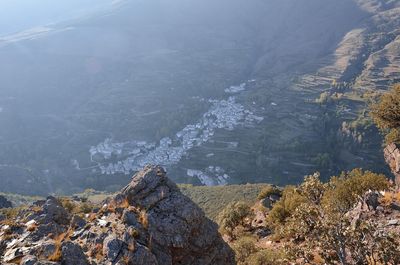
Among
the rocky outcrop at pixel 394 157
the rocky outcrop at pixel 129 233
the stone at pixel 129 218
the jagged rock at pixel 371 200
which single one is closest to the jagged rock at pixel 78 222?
the rocky outcrop at pixel 129 233

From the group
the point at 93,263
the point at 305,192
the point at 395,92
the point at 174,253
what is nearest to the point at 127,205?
the point at 174,253

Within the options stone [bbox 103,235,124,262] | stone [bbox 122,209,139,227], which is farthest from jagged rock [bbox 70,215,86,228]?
stone [bbox 103,235,124,262]

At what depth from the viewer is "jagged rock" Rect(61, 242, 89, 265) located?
69.6 feet

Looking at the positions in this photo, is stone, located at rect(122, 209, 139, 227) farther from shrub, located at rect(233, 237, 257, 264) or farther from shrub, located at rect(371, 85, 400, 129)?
shrub, located at rect(371, 85, 400, 129)

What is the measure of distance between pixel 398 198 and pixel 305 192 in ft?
65.5

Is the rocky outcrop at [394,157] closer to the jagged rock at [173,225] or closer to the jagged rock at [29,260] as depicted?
the jagged rock at [173,225]

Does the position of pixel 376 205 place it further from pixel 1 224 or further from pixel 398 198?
pixel 1 224

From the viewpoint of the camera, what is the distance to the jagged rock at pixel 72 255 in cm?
2120

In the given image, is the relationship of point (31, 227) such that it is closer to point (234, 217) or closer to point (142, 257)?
point (142, 257)

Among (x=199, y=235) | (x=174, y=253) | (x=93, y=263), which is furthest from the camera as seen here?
(x=199, y=235)

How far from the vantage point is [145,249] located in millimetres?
23859

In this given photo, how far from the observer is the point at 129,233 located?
24594 millimetres

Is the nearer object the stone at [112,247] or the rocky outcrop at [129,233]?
the rocky outcrop at [129,233]

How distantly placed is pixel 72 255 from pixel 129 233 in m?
4.00
